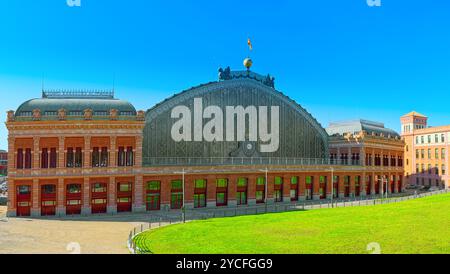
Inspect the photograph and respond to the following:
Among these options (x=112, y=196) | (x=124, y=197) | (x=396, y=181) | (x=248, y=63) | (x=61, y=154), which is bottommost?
(x=124, y=197)

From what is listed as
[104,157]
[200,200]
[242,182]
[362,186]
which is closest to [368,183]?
[362,186]

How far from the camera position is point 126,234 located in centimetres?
4678

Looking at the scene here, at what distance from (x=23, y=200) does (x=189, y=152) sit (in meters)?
32.2

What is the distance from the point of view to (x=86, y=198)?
64625 mm

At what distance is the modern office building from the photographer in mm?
64000

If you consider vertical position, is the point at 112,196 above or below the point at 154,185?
below

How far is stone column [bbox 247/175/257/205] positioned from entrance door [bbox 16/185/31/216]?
129 feet

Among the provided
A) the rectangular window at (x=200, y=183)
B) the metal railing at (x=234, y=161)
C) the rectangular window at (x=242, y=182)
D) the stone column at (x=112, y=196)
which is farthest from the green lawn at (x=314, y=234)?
the metal railing at (x=234, y=161)

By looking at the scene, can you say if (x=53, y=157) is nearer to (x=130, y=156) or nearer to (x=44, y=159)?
(x=44, y=159)

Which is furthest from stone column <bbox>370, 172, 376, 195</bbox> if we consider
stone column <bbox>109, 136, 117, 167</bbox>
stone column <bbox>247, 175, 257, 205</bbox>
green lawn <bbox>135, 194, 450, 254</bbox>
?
stone column <bbox>109, 136, 117, 167</bbox>

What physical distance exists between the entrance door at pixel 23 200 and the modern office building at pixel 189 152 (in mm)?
143
